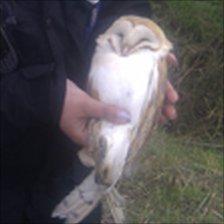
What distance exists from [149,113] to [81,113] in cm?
18

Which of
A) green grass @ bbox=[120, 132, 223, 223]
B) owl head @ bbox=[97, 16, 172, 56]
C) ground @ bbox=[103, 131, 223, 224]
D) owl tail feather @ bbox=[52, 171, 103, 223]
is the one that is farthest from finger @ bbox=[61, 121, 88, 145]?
green grass @ bbox=[120, 132, 223, 223]

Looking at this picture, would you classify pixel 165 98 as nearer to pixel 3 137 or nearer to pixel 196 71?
pixel 3 137

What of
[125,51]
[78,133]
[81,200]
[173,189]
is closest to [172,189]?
[173,189]

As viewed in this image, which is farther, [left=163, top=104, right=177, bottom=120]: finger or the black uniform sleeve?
[left=163, top=104, right=177, bottom=120]: finger

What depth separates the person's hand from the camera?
5.39 feet

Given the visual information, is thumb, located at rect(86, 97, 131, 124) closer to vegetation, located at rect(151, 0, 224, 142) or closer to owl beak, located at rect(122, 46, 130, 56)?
owl beak, located at rect(122, 46, 130, 56)

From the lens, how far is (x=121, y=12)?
200 centimetres

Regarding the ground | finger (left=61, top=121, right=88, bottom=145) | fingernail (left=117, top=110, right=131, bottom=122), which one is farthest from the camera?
the ground

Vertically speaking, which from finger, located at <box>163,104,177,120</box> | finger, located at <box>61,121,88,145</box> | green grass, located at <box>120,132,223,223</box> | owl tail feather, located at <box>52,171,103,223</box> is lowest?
green grass, located at <box>120,132,223,223</box>

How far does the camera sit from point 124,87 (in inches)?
65.3

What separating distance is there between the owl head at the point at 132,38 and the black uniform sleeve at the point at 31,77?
15 centimetres

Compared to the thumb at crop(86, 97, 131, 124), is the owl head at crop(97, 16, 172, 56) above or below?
above

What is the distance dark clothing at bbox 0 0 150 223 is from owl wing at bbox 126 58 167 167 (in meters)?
0.21

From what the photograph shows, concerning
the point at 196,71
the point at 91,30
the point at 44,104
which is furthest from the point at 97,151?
the point at 196,71
